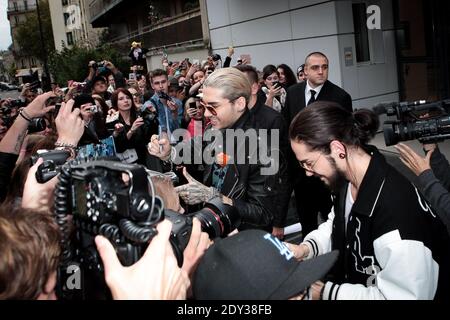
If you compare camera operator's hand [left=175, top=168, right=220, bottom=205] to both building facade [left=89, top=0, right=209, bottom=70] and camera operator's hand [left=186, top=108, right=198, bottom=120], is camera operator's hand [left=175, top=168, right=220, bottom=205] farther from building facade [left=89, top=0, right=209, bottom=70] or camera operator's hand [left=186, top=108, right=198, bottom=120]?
building facade [left=89, top=0, right=209, bottom=70]

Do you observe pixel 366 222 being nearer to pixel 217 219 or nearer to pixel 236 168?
pixel 217 219

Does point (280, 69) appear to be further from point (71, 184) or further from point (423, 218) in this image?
point (71, 184)

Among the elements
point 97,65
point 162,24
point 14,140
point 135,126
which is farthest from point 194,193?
point 162,24

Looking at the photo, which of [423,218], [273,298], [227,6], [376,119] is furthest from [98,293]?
[227,6]

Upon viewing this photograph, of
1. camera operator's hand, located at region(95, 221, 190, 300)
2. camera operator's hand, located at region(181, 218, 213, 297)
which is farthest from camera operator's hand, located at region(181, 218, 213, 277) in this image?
camera operator's hand, located at region(95, 221, 190, 300)

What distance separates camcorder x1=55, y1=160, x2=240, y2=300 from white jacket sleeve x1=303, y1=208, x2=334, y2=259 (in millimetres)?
918

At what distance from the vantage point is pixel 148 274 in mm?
1193

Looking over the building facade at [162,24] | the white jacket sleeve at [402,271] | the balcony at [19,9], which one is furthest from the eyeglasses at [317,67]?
the balcony at [19,9]

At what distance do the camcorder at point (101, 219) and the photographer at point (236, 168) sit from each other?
40.4 inches

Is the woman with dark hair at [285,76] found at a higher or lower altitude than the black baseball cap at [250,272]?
higher

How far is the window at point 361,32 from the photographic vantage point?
26.9ft

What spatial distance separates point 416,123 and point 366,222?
0.85 metres

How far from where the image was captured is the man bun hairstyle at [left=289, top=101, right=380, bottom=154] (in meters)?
2.06

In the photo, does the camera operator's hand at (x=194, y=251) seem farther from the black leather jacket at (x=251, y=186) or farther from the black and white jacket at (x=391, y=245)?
the black leather jacket at (x=251, y=186)
